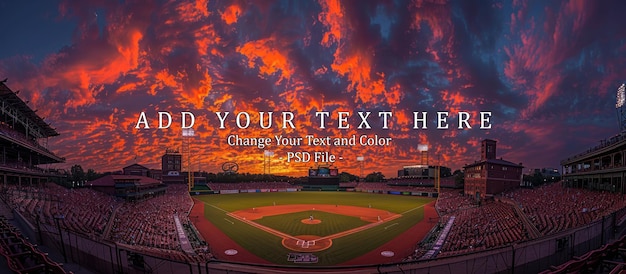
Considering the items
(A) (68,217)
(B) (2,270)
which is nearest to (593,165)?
(B) (2,270)

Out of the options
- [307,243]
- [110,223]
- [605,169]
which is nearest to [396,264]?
[307,243]

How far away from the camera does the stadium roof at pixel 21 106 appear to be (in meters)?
35.9

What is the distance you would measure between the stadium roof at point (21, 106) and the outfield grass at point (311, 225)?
114 feet

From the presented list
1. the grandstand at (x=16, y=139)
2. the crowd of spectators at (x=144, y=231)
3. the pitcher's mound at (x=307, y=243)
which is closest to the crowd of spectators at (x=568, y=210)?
the pitcher's mound at (x=307, y=243)

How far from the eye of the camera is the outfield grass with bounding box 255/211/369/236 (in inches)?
1422

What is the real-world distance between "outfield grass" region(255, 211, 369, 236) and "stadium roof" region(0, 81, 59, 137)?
34.7 metres

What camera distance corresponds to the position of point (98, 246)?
13086 mm

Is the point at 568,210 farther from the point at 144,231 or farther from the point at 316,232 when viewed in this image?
the point at 144,231

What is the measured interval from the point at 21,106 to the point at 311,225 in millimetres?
44930

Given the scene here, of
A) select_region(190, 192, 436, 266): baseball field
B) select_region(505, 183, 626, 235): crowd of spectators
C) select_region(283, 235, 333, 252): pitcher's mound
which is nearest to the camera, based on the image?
select_region(505, 183, 626, 235): crowd of spectators

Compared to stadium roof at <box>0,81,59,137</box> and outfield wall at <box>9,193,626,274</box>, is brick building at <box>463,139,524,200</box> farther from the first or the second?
stadium roof at <box>0,81,59,137</box>

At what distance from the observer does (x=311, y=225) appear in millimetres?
39969

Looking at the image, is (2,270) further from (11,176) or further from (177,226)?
(11,176)

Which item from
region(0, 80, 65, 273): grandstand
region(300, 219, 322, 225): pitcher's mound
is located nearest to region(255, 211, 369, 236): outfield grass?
region(300, 219, 322, 225): pitcher's mound
